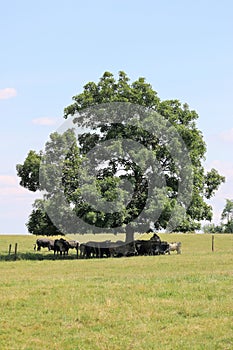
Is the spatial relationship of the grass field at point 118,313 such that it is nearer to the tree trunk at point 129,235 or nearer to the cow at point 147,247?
the tree trunk at point 129,235

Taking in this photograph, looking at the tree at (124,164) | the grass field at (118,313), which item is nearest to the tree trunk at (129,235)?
the tree at (124,164)

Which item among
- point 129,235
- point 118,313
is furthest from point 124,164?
point 118,313

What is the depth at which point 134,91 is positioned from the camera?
147ft

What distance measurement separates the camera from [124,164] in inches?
1689

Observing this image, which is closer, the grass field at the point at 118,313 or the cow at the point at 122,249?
the grass field at the point at 118,313

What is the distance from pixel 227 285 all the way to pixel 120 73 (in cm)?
2896

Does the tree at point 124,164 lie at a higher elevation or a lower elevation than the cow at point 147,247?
higher

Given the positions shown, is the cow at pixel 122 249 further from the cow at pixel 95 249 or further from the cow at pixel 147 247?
the cow at pixel 147 247

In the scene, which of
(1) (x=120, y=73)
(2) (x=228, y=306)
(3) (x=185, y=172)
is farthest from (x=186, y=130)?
(2) (x=228, y=306)

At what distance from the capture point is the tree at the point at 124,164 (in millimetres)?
40125

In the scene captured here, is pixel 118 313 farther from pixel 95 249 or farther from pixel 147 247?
pixel 147 247

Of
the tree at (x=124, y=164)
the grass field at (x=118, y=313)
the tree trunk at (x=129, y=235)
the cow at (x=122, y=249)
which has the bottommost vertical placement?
the grass field at (x=118, y=313)

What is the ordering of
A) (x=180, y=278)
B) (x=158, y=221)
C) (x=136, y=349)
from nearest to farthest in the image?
(x=136, y=349) < (x=180, y=278) < (x=158, y=221)

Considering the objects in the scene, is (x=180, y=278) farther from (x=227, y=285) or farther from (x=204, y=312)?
(x=204, y=312)
